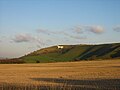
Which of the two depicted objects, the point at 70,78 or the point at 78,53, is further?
the point at 78,53

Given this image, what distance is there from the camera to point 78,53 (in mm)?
127125

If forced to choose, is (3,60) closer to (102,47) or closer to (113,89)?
(102,47)

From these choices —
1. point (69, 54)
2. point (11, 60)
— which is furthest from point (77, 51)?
point (11, 60)

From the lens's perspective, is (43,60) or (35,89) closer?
(35,89)

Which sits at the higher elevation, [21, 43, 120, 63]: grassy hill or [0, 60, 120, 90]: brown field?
[21, 43, 120, 63]: grassy hill

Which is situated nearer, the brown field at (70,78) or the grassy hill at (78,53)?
the brown field at (70,78)

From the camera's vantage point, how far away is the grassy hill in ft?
351

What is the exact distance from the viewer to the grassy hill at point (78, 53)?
10694cm

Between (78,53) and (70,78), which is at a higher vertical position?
(78,53)

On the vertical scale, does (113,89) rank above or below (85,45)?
below

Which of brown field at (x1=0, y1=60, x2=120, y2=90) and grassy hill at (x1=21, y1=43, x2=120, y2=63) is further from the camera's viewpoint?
grassy hill at (x1=21, y1=43, x2=120, y2=63)

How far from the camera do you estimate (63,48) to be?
144500 millimetres

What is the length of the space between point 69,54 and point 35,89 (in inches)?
4234

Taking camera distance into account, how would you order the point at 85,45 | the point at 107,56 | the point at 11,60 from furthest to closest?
the point at 85,45
the point at 107,56
the point at 11,60
